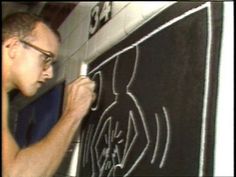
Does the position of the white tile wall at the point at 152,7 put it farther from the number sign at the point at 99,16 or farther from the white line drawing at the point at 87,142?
the white line drawing at the point at 87,142

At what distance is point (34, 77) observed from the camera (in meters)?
1.33

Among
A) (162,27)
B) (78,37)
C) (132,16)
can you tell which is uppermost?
(78,37)

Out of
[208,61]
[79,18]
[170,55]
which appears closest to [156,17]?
[170,55]

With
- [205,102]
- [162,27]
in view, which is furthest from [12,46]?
[205,102]

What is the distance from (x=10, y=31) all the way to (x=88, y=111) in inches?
16.3

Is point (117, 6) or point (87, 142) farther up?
point (117, 6)

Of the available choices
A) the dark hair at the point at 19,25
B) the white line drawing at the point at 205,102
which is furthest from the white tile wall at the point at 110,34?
the white line drawing at the point at 205,102

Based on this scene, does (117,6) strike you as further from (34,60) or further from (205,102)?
(205,102)

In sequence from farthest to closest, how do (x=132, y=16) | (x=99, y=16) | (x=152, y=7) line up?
(x=99, y=16)
(x=132, y=16)
(x=152, y=7)

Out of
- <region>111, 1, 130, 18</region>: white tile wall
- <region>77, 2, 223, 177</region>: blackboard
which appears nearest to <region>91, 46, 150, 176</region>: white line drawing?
<region>77, 2, 223, 177</region>: blackboard

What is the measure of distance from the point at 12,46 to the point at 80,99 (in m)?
0.31

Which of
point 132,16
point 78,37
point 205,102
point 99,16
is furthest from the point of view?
point 78,37

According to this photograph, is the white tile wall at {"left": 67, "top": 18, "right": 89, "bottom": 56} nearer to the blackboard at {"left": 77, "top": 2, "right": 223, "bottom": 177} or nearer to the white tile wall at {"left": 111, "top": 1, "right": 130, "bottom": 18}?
the white tile wall at {"left": 111, "top": 1, "right": 130, "bottom": 18}

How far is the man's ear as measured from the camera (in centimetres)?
128
